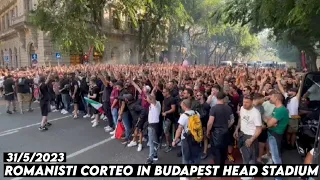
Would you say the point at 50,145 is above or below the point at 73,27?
below

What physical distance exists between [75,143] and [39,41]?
22843 millimetres

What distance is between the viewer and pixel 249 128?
5129 millimetres

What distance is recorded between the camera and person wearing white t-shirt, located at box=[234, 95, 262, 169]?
503 cm

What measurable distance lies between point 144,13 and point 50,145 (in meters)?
22.6

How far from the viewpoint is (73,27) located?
68.8 ft

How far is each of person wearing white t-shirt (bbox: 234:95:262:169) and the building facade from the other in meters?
21.3

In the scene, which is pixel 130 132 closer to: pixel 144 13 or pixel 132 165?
pixel 132 165

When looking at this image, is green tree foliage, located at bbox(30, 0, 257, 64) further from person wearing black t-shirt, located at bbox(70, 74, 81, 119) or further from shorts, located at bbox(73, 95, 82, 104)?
shorts, located at bbox(73, 95, 82, 104)

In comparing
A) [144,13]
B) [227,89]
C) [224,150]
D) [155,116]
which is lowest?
[224,150]

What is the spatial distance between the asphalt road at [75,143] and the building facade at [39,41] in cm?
1566

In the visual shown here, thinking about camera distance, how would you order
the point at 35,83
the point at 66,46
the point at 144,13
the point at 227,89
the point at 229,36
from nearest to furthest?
the point at 227,89 < the point at 35,83 < the point at 66,46 < the point at 144,13 < the point at 229,36

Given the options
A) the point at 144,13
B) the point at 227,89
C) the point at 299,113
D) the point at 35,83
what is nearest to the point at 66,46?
the point at 35,83

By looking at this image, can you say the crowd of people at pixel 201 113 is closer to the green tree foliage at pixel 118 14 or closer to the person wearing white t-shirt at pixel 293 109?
the person wearing white t-shirt at pixel 293 109

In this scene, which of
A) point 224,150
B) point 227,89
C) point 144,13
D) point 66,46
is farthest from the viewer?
point 144,13
